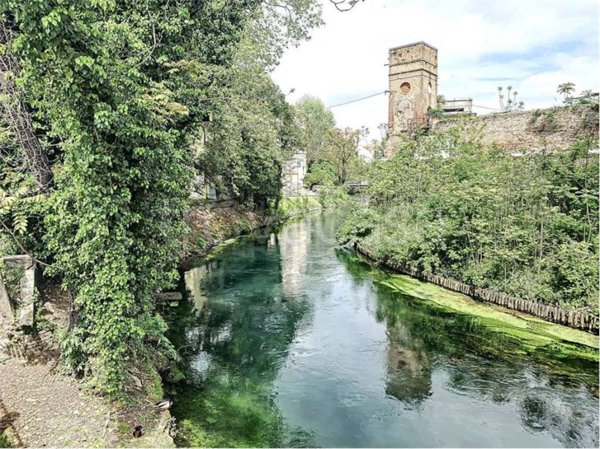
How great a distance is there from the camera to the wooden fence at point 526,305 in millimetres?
10734

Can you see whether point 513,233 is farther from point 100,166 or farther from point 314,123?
point 314,123

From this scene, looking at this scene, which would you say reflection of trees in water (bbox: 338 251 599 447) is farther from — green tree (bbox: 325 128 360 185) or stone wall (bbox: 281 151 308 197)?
green tree (bbox: 325 128 360 185)

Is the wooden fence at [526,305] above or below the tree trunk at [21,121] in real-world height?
below

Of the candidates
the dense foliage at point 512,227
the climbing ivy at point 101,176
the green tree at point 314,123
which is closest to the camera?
the climbing ivy at point 101,176

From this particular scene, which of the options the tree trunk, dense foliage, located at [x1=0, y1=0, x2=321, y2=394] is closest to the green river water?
dense foliage, located at [x1=0, y1=0, x2=321, y2=394]

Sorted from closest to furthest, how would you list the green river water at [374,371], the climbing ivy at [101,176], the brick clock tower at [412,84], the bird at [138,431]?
the climbing ivy at [101,176] → the bird at [138,431] → the green river water at [374,371] → the brick clock tower at [412,84]

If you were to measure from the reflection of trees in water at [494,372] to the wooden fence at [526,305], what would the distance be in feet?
3.71

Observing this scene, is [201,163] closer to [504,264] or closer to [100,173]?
[504,264]

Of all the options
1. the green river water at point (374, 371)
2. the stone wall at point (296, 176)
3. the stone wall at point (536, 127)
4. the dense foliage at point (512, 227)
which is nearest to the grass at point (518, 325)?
the green river water at point (374, 371)

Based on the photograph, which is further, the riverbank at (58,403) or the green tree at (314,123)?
the green tree at (314,123)

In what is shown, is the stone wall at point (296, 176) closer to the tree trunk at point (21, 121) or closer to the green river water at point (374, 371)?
the green river water at point (374, 371)

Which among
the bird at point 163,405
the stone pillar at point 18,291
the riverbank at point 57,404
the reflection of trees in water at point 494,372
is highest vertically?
the stone pillar at point 18,291

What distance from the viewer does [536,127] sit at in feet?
62.8

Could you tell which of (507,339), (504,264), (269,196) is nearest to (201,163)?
(269,196)
